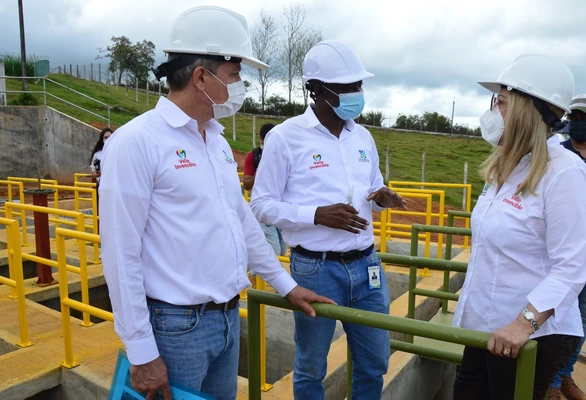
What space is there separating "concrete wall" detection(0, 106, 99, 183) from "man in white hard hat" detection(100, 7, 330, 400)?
15.5m

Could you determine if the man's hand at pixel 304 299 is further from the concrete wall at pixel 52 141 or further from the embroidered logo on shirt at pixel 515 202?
the concrete wall at pixel 52 141

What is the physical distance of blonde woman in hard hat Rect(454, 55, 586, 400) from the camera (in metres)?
1.73

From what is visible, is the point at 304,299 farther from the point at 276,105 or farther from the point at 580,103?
the point at 276,105

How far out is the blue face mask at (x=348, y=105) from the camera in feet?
8.27

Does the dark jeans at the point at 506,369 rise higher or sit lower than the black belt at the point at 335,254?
lower

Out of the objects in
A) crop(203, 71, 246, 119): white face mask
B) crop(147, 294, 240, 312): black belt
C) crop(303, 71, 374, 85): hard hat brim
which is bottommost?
crop(147, 294, 240, 312): black belt

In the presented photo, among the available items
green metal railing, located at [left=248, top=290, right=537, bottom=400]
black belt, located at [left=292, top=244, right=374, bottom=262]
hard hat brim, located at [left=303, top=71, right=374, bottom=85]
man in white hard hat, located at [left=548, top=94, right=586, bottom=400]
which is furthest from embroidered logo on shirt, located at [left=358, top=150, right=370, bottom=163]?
man in white hard hat, located at [left=548, top=94, right=586, bottom=400]

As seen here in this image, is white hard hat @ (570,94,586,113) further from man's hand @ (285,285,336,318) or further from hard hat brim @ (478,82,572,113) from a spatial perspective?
man's hand @ (285,285,336,318)

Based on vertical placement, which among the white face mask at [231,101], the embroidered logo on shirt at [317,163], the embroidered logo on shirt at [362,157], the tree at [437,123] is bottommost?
the embroidered logo on shirt at [317,163]

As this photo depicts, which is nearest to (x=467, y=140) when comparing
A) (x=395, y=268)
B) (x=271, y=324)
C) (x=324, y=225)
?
(x=395, y=268)

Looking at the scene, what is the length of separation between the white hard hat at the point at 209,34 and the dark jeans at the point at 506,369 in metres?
1.57

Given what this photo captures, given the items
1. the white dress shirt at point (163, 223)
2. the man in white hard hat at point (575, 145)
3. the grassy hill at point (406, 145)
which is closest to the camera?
the white dress shirt at point (163, 223)

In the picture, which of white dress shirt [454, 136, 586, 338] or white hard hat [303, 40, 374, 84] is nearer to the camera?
white dress shirt [454, 136, 586, 338]

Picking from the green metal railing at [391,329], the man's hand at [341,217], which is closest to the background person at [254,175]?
the man's hand at [341,217]
